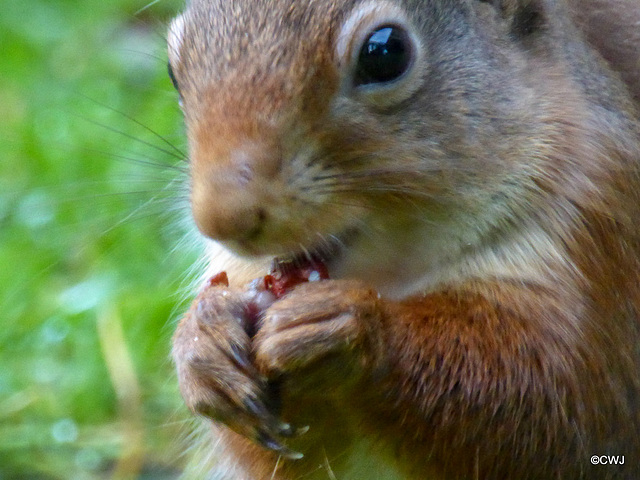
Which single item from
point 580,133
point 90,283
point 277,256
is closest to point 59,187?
point 90,283

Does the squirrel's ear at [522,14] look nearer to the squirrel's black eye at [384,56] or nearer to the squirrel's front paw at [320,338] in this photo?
the squirrel's black eye at [384,56]

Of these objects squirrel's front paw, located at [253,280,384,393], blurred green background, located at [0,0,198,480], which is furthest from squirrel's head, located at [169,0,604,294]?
blurred green background, located at [0,0,198,480]

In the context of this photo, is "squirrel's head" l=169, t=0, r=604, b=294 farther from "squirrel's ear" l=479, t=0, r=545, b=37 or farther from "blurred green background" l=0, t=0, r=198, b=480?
"blurred green background" l=0, t=0, r=198, b=480

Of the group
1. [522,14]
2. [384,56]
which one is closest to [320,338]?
[384,56]

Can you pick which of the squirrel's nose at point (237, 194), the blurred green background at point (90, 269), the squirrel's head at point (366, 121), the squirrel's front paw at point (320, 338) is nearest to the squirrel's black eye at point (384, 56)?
the squirrel's head at point (366, 121)

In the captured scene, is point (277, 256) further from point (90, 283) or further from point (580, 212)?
point (90, 283)

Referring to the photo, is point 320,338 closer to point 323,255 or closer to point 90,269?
point 323,255
